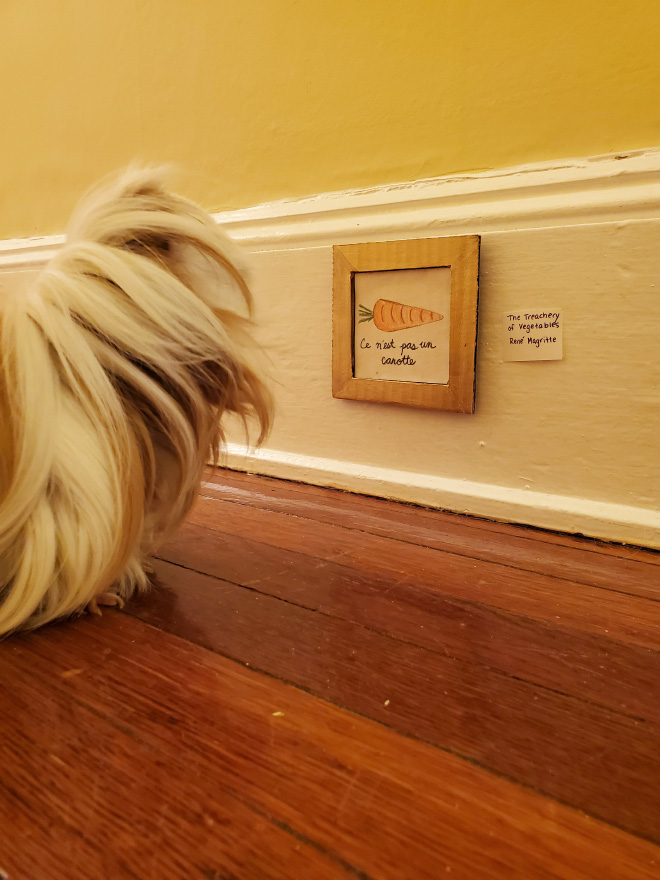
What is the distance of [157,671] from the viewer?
575mm

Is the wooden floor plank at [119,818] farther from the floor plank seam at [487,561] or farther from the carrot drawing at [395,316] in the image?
the carrot drawing at [395,316]

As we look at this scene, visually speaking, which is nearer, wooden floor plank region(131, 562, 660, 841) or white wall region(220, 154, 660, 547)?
wooden floor plank region(131, 562, 660, 841)

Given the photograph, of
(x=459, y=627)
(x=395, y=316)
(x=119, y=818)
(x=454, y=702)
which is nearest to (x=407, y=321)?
(x=395, y=316)

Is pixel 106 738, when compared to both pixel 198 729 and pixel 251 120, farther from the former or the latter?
pixel 251 120

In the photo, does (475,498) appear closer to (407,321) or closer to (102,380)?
(407,321)

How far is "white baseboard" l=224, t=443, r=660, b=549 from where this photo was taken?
955 mm

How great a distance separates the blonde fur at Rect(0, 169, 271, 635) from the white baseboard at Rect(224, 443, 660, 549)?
0.43 meters

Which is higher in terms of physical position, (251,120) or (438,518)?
(251,120)

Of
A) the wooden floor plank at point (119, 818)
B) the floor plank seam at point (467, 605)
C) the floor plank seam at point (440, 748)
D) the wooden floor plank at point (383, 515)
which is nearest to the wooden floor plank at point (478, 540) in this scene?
the wooden floor plank at point (383, 515)

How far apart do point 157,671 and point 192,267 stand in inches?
16.8

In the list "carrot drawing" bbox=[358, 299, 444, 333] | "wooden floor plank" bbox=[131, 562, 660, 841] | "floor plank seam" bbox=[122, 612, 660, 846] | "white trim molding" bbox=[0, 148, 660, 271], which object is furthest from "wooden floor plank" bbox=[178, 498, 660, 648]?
"white trim molding" bbox=[0, 148, 660, 271]

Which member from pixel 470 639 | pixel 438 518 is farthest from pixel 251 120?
pixel 470 639

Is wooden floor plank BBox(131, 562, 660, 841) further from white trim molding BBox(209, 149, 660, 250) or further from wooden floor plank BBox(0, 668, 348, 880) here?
white trim molding BBox(209, 149, 660, 250)

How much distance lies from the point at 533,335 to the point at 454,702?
2.17ft
